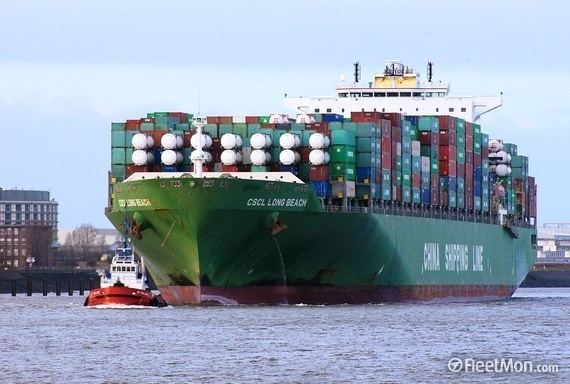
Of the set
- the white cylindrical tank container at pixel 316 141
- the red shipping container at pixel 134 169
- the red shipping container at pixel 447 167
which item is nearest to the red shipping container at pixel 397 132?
the red shipping container at pixel 447 167

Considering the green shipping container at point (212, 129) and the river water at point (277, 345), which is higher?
the green shipping container at point (212, 129)

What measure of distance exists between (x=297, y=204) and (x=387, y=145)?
30.5ft

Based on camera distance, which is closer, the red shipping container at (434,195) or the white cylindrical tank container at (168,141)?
the white cylindrical tank container at (168,141)

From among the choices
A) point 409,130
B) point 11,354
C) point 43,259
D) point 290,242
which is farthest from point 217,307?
point 43,259

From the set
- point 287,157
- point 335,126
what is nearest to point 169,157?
point 287,157

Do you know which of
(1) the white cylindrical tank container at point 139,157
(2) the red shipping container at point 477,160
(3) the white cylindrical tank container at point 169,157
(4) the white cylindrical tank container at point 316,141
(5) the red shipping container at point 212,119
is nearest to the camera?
(4) the white cylindrical tank container at point 316,141

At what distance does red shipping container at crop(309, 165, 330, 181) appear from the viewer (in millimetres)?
80875

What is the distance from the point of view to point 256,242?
76.9 metres

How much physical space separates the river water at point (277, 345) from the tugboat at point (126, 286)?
838 millimetres

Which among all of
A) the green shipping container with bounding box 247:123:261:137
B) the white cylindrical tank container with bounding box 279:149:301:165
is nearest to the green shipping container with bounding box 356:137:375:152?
the white cylindrical tank container with bounding box 279:149:301:165

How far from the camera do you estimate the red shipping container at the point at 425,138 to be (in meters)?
91.7

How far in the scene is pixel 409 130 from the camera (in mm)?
89812

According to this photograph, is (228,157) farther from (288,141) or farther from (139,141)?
(139,141)

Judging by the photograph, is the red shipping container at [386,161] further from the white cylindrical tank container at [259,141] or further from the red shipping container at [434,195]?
the white cylindrical tank container at [259,141]
